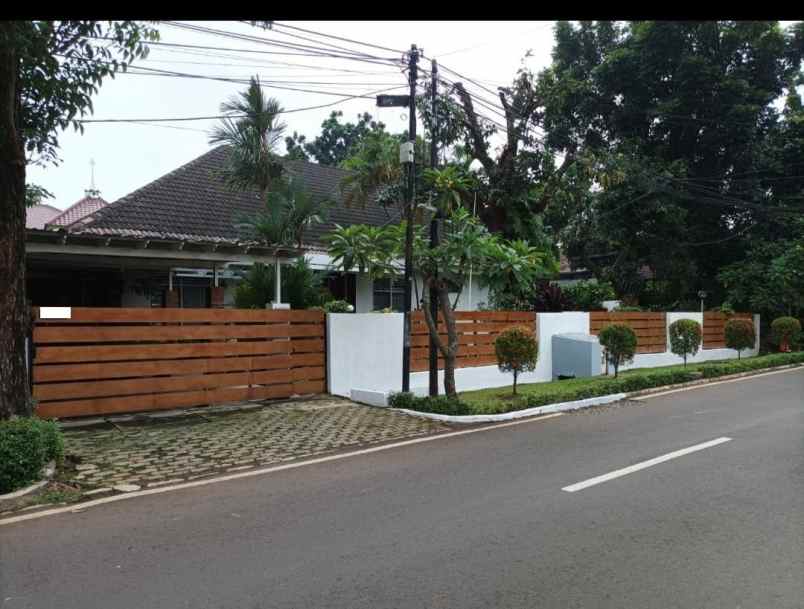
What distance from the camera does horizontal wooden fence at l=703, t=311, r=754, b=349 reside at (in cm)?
2352

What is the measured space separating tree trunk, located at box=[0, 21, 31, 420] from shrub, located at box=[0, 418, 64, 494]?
20.9 inches

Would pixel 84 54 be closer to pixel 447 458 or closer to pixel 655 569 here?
pixel 447 458

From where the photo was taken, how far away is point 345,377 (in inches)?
483

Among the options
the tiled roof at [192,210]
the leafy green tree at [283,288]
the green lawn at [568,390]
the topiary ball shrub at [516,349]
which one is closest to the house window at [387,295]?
the tiled roof at [192,210]

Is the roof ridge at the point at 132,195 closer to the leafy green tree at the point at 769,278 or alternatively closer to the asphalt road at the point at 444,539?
the asphalt road at the point at 444,539

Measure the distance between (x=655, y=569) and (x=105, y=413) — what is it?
8042 millimetres

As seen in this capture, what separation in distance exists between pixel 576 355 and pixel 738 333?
9.10m

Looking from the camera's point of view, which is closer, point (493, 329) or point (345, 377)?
point (345, 377)

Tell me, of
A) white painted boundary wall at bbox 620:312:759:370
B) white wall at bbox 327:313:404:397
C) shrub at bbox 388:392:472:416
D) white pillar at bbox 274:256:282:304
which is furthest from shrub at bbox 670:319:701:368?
white pillar at bbox 274:256:282:304

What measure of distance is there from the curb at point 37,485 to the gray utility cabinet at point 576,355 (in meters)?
12.8

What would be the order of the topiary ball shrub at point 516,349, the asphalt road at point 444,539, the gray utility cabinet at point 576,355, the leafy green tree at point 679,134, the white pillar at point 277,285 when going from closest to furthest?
the asphalt road at point 444,539
the topiary ball shrub at point 516,349
the white pillar at point 277,285
the gray utility cabinet at point 576,355
the leafy green tree at point 679,134

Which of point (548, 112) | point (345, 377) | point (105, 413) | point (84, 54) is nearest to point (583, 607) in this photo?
point (84, 54)

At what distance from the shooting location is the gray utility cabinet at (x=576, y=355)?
642 inches

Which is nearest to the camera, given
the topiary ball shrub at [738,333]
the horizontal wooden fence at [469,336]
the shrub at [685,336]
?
the horizontal wooden fence at [469,336]
